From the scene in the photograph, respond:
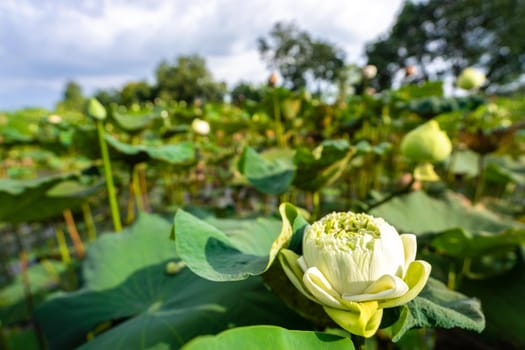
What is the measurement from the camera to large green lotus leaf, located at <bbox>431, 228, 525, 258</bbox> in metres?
0.57

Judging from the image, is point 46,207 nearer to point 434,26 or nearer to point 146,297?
point 146,297

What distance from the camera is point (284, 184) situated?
0.61m

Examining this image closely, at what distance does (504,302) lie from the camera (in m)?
0.74

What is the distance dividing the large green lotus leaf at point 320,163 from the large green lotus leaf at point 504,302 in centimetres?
45

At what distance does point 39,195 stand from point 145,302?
0.44 metres

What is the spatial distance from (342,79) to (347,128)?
0.64 m

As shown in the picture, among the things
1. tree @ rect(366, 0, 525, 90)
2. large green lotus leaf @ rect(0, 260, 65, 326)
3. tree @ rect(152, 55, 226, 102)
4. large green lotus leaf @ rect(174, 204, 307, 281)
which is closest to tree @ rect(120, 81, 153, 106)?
tree @ rect(152, 55, 226, 102)

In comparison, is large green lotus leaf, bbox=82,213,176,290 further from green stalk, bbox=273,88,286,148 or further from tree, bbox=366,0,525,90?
tree, bbox=366,0,525,90

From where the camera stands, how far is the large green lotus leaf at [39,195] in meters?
0.76

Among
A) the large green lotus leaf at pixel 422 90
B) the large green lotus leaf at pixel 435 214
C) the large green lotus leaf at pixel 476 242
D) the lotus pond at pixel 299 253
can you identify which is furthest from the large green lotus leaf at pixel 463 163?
the large green lotus leaf at pixel 476 242

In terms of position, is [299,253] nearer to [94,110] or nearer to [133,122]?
[94,110]

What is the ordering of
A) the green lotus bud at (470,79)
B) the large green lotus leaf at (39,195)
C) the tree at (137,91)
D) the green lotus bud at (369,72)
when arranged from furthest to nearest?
the tree at (137,91), the green lotus bud at (369,72), the green lotus bud at (470,79), the large green lotus leaf at (39,195)

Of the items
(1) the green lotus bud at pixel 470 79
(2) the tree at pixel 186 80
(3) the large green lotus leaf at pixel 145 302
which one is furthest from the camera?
(2) the tree at pixel 186 80

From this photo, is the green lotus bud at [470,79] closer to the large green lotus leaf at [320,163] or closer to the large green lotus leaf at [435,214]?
the large green lotus leaf at [435,214]
